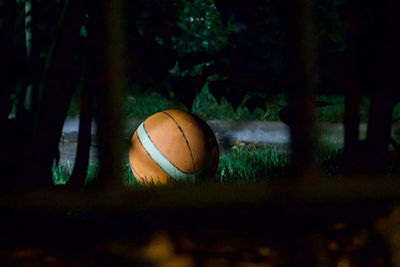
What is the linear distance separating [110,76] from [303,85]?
676 mm

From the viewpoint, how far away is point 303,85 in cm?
164

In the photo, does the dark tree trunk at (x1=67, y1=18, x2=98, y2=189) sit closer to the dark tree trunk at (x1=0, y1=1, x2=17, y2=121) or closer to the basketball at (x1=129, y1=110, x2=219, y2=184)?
the dark tree trunk at (x1=0, y1=1, x2=17, y2=121)

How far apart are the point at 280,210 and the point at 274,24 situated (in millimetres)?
848

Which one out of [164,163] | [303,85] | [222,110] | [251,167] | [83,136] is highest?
[303,85]

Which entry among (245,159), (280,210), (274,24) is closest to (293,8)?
(274,24)

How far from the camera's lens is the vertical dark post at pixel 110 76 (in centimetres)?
162

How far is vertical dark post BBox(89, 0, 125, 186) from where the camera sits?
5.30 ft

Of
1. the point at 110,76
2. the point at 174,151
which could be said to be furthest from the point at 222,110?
the point at 110,76

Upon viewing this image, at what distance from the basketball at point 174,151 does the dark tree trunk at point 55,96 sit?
3.68 feet

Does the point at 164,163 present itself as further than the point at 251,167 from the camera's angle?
No

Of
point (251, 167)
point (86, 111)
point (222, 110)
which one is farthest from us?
point (222, 110)

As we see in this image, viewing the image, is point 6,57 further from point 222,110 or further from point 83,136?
point 222,110

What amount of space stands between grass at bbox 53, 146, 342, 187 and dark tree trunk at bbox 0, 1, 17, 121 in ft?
4.09

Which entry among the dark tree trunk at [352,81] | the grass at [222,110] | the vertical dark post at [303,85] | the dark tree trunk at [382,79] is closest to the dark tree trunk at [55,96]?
the vertical dark post at [303,85]
